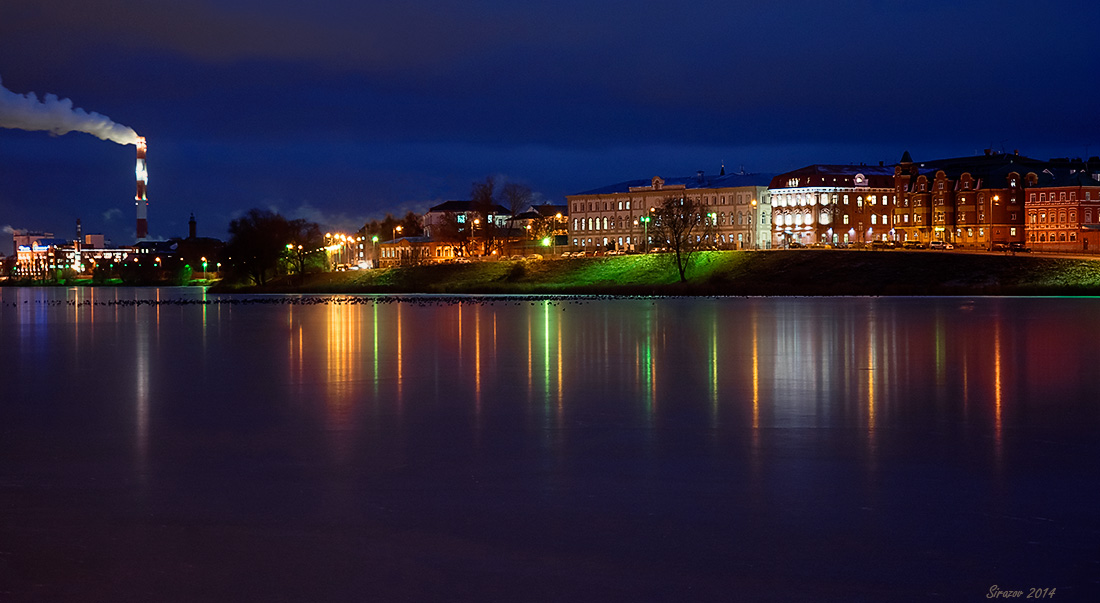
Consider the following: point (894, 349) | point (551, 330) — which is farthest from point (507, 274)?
point (894, 349)

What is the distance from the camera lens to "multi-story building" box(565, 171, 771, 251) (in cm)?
15275

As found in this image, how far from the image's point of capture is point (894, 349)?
30656 millimetres

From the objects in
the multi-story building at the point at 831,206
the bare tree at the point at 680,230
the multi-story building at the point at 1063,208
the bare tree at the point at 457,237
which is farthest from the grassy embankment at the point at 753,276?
the multi-story building at the point at 1063,208

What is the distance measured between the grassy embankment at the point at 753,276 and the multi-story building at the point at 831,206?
31.8m

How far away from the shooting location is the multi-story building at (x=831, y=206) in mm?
147125

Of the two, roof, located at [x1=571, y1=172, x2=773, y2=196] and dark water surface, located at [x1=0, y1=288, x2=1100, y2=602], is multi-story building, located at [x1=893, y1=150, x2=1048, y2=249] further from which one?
dark water surface, located at [x1=0, y1=288, x2=1100, y2=602]

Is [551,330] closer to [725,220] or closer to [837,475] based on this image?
[837,475]

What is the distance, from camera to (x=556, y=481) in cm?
1248

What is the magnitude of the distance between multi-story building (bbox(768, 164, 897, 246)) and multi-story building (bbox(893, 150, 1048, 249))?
241cm

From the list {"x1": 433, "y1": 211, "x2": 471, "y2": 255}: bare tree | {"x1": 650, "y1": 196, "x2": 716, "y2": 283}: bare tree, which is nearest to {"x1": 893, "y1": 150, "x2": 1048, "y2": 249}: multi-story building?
{"x1": 650, "y1": 196, "x2": 716, "y2": 283}: bare tree

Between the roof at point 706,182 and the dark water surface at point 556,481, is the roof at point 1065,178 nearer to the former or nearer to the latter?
the roof at point 706,182

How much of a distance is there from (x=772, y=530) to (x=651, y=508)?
4.39 feet
